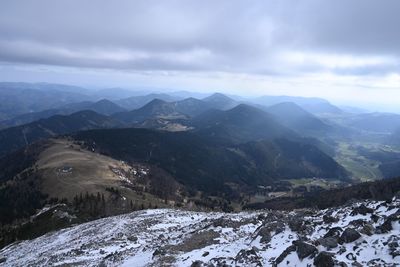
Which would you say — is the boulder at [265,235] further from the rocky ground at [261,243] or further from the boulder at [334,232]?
the boulder at [334,232]

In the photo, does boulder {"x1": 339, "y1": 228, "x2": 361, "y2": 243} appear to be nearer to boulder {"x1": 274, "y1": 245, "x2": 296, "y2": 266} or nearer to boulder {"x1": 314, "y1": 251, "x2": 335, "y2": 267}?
boulder {"x1": 314, "y1": 251, "x2": 335, "y2": 267}

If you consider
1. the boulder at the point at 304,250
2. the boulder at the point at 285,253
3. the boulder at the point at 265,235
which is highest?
the boulder at the point at 304,250

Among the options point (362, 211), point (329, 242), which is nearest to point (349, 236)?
point (329, 242)

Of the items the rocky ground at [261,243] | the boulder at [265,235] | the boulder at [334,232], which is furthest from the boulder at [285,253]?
the boulder at [265,235]

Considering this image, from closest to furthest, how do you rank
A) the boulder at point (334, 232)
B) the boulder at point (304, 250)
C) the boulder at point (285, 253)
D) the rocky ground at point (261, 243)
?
the rocky ground at point (261, 243) → the boulder at point (304, 250) → the boulder at point (285, 253) → the boulder at point (334, 232)

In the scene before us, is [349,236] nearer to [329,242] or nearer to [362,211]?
[329,242]

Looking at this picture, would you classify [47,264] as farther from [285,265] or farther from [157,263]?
[285,265]

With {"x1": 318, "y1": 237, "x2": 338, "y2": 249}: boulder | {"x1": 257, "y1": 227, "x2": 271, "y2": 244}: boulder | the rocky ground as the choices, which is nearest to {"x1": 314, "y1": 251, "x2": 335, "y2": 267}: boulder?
the rocky ground

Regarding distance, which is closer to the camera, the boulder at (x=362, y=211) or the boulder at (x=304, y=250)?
the boulder at (x=304, y=250)

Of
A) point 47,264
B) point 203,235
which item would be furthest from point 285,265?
point 47,264
